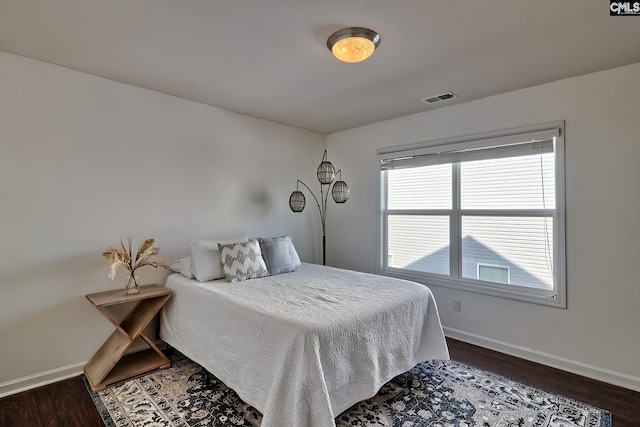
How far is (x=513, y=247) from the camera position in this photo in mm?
3078

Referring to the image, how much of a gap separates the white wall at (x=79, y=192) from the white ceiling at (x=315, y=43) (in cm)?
24

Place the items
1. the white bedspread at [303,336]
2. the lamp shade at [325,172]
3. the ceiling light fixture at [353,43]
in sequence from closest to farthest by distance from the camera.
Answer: the white bedspread at [303,336]
the ceiling light fixture at [353,43]
the lamp shade at [325,172]

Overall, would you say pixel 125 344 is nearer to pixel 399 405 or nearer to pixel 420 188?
pixel 399 405

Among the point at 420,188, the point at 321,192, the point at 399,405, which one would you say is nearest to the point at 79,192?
the point at 321,192

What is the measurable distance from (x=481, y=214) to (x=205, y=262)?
8.96 feet

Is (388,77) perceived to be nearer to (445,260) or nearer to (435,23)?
(435,23)

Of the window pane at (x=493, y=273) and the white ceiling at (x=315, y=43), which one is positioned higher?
the white ceiling at (x=315, y=43)

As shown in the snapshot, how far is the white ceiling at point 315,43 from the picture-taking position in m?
1.79

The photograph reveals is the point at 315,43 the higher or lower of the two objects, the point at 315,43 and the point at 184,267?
the higher

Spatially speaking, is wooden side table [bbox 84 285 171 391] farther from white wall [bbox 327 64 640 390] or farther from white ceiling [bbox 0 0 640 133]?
white wall [bbox 327 64 640 390]

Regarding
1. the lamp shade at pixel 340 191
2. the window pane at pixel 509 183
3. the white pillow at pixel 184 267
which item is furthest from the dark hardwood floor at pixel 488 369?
the lamp shade at pixel 340 191

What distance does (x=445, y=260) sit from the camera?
139 inches

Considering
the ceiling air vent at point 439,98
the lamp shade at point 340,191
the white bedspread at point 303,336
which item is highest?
the ceiling air vent at point 439,98

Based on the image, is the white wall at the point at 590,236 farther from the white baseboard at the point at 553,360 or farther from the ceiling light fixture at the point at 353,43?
the ceiling light fixture at the point at 353,43
